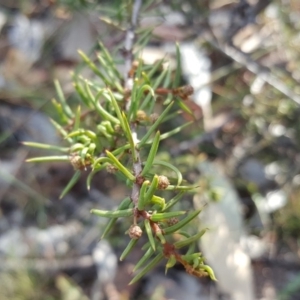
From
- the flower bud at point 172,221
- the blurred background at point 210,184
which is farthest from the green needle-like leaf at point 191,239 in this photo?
the blurred background at point 210,184

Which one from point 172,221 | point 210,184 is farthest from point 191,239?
point 210,184

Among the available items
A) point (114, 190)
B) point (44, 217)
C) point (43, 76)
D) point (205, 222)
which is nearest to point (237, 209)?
point (205, 222)

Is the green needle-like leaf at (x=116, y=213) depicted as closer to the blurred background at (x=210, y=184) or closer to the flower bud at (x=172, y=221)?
the flower bud at (x=172, y=221)

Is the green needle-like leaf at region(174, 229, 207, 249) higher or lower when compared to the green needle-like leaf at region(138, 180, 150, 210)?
lower

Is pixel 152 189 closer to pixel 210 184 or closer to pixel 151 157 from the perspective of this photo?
pixel 151 157

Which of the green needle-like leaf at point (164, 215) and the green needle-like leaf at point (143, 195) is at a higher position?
the green needle-like leaf at point (143, 195)

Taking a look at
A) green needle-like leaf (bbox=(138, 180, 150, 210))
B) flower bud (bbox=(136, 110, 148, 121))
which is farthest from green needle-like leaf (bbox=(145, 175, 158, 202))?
flower bud (bbox=(136, 110, 148, 121))

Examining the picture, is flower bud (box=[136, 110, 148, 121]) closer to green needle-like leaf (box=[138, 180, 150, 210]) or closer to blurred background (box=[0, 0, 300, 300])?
green needle-like leaf (box=[138, 180, 150, 210])

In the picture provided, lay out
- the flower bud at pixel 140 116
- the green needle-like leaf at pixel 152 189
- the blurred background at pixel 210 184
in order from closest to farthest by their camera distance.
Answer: the green needle-like leaf at pixel 152 189 < the flower bud at pixel 140 116 < the blurred background at pixel 210 184
